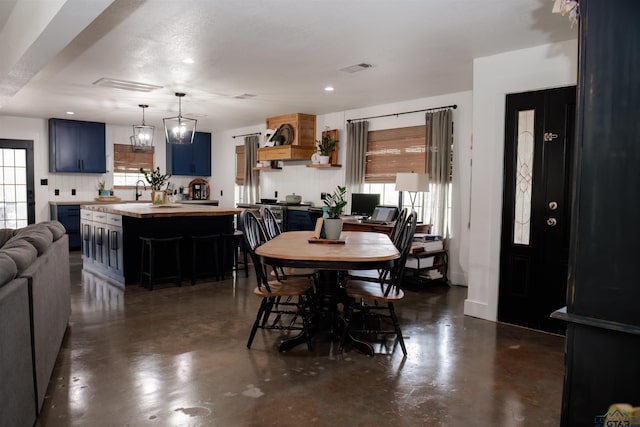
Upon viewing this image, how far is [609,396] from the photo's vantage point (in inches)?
53.6

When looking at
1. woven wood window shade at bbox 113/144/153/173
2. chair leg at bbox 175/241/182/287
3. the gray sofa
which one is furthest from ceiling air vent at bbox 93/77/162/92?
woven wood window shade at bbox 113/144/153/173

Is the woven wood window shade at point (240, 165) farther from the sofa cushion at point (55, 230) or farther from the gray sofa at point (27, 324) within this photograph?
the gray sofa at point (27, 324)

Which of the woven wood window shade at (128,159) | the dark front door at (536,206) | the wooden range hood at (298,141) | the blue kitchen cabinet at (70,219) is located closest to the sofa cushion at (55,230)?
the dark front door at (536,206)

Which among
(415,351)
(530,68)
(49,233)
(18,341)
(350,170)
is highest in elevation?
(530,68)

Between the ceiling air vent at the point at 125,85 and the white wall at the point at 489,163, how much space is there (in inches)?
153

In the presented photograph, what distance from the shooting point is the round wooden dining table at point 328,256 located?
2926mm

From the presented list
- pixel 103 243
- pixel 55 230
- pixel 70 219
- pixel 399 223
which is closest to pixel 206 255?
pixel 103 243

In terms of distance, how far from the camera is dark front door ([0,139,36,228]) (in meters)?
8.32

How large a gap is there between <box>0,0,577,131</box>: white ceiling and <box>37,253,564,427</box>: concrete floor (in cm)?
226

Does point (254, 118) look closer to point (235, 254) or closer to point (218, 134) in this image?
point (218, 134)

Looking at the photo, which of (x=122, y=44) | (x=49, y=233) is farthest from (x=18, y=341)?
(x=122, y=44)

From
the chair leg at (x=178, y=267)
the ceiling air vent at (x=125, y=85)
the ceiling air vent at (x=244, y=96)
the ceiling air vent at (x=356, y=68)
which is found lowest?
the chair leg at (x=178, y=267)

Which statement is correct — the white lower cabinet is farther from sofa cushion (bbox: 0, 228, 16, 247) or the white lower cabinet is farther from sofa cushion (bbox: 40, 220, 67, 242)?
sofa cushion (bbox: 40, 220, 67, 242)

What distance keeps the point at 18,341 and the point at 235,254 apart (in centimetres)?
428
